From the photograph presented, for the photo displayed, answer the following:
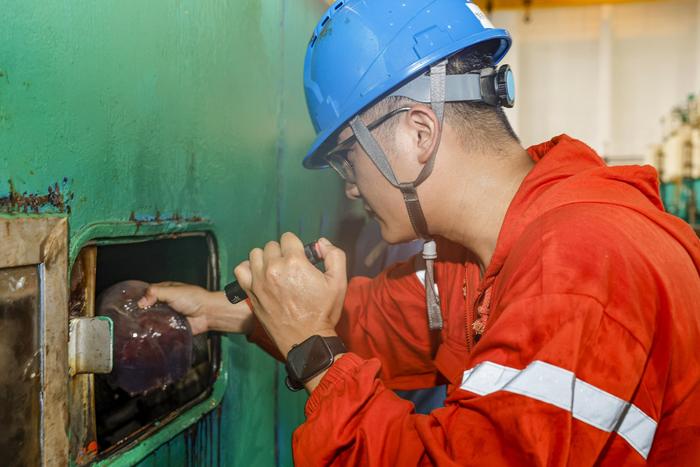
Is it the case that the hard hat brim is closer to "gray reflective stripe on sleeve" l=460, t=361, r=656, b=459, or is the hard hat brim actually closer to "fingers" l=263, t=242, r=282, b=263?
"fingers" l=263, t=242, r=282, b=263

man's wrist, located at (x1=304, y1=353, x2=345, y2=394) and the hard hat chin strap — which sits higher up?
the hard hat chin strap

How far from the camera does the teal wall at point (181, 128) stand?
76 centimetres

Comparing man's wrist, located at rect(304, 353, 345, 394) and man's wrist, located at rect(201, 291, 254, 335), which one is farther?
man's wrist, located at rect(201, 291, 254, 335)

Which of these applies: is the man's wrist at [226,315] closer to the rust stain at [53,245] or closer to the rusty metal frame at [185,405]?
the rusty metal frame at [185,405]

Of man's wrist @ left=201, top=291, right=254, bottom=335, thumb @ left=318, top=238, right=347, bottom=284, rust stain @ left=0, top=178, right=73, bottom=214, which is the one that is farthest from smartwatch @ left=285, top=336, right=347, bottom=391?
rust stain @ left=0, top=178, right=73, bottom=214

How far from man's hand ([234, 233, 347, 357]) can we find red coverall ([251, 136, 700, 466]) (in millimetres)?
130

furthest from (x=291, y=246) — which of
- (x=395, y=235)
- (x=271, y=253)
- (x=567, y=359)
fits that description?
(x=567, y=359)

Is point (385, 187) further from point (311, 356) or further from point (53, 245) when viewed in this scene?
point (53, 245)

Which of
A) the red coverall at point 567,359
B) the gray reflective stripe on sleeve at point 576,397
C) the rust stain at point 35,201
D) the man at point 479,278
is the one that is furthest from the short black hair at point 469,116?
the rust stain at point 35,201

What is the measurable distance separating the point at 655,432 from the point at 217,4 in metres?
1.22

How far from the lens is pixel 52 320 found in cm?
82

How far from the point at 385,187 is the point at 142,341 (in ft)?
2.04

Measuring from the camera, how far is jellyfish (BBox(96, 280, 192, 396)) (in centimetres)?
108

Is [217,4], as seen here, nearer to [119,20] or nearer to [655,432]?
[119,20]
